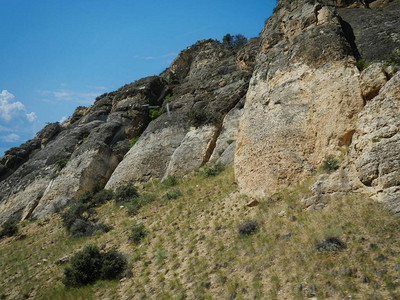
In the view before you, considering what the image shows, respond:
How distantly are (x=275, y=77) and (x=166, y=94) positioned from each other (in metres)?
18.5

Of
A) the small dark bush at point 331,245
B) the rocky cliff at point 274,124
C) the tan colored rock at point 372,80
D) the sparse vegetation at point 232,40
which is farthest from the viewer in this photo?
the sparse vegetation at point 232,40

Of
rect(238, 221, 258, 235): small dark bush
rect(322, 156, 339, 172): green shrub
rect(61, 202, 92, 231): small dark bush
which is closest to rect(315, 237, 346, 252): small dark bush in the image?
rect(238, 221, 258, 235): small dark bush

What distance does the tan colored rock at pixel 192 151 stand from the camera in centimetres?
1867

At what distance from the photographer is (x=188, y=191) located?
51.9ft

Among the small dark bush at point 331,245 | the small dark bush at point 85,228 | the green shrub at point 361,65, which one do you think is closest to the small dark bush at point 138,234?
the small dark bush at point 85,228

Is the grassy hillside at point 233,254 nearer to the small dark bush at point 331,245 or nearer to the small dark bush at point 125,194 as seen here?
the small dark bush at point 331,245

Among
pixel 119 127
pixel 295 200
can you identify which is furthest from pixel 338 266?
pixel 119 127

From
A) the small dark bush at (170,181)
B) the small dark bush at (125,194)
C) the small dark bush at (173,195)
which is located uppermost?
the small dark bush at (125,194)

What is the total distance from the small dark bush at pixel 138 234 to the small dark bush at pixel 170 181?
15.3ft

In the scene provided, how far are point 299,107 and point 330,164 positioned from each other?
343 cm

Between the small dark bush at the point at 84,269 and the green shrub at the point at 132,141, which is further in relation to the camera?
the green shrub at the point at 132,141

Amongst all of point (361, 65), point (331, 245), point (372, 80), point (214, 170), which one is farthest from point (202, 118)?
point (331, 245)

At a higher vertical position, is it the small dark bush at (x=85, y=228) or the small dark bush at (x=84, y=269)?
the small dark bush at (x=85, y=228)

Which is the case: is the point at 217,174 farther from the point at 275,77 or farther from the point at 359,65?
the point at 359,65
